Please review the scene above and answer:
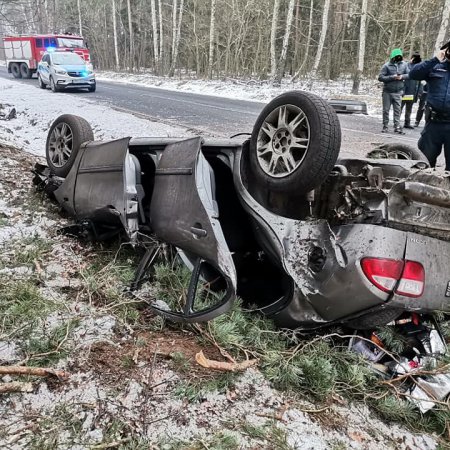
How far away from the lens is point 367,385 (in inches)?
90.8

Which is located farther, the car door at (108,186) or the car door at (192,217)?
the car door at (108,186)

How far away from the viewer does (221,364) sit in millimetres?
2238

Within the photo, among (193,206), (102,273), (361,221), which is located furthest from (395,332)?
(102,273)

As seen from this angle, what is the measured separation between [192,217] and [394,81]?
882 cm

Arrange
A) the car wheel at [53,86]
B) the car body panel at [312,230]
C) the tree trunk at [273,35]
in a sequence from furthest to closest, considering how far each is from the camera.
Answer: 1. the tree trunk at [273,35]
2. the car wheel at [53,86]
3. the car body panel at [312,230]

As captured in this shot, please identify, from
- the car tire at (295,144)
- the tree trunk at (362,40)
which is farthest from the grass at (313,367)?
the tree trunk at (362,40)

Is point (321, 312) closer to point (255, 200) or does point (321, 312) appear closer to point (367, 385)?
point (367, 385)

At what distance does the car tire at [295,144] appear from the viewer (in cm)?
248

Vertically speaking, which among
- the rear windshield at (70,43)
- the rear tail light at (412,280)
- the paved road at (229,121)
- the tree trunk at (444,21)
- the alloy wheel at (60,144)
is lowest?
the paved road at (229,121)

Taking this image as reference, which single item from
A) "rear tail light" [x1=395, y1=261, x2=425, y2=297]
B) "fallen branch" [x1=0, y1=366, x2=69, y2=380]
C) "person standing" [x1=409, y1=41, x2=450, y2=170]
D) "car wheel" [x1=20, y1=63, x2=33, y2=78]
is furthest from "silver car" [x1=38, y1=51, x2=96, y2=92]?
"rear tail light" [x1=395, y1=261, x2=425, y2=297]

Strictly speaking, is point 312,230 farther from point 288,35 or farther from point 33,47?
point 33,47

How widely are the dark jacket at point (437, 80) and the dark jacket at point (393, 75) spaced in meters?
5.76

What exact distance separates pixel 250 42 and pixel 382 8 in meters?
8.99

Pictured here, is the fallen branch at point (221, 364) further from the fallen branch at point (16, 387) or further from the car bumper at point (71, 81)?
the car bumper at point (71, 81)
